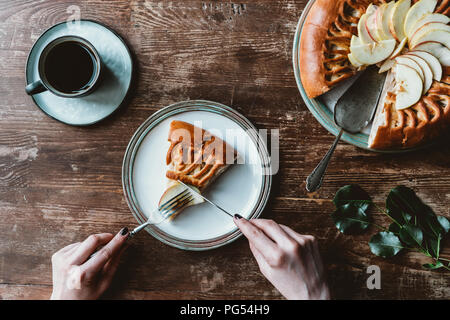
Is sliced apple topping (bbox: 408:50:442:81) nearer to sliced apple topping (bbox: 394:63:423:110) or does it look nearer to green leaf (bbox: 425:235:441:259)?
sliced apple topping (bbox: 394:63:423:110)

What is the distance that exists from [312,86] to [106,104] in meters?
0.78

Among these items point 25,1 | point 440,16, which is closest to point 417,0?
point 440,16

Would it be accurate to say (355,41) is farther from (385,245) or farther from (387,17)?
(385,245)

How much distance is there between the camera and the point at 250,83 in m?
1.39

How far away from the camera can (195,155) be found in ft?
4.25

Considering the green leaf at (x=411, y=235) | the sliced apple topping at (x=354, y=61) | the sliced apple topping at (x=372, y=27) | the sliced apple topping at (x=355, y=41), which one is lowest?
the green leaf at (x=411, y=235)

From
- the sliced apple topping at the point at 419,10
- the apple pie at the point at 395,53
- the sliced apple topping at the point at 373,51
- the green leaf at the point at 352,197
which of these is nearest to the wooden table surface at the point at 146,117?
the green leaf at the point at 352,197

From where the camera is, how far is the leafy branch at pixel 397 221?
1.34m

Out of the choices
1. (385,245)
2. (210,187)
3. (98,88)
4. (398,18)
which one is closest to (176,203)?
(210,187)

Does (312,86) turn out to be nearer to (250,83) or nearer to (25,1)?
(250,83)

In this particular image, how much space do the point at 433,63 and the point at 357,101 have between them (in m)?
0.27

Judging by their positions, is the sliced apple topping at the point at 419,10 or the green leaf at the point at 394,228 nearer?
the sliced apple topping at the point at 419,10

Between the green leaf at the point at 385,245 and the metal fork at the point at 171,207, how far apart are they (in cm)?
73

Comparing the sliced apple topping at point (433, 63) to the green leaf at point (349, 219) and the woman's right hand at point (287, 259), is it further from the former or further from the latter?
the woman's right hand at point (287, 259)
